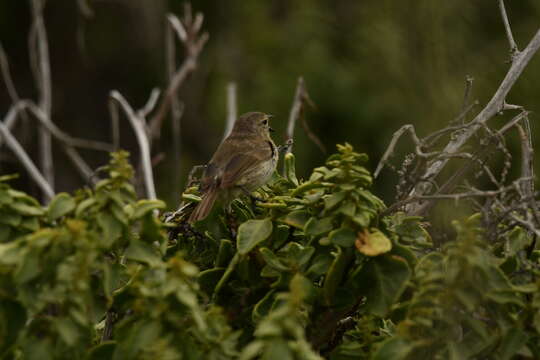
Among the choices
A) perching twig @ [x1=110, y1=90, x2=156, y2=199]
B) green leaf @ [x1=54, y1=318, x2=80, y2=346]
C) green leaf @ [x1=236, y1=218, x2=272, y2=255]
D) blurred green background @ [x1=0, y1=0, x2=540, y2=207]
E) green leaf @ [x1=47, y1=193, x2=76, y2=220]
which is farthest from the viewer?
blurred green background @ [x1=0, y1=0, x2=540, y2=207]

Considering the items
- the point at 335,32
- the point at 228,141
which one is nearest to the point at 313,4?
the point at 335,32

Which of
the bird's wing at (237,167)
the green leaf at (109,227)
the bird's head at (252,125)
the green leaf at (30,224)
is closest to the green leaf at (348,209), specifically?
the green leaf at (109,227)

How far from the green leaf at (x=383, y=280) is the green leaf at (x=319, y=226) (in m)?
0.15

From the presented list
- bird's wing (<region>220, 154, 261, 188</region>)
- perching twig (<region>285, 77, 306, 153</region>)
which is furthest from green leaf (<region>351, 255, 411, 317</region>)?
perching twig (<region>285, 77, 306, 153</region>)

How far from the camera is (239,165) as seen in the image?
12.6 ft

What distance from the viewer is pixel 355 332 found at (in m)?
2.30

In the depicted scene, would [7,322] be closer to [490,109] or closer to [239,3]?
[490,109]

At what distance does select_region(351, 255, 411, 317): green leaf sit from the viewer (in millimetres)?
2076

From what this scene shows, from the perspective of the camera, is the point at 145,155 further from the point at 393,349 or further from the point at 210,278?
the point at 393,349

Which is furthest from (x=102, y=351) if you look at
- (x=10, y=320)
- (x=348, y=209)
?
(x=348, y=209)

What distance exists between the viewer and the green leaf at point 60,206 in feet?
6.49

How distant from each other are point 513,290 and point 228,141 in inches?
97.2

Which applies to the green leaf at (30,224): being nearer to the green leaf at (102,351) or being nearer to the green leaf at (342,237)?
the green leaf at (102,351)

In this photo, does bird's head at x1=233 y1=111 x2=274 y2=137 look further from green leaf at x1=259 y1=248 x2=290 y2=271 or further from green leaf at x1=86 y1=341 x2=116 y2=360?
green leaf at x1=86 y1=341 x2=116 y2=360
